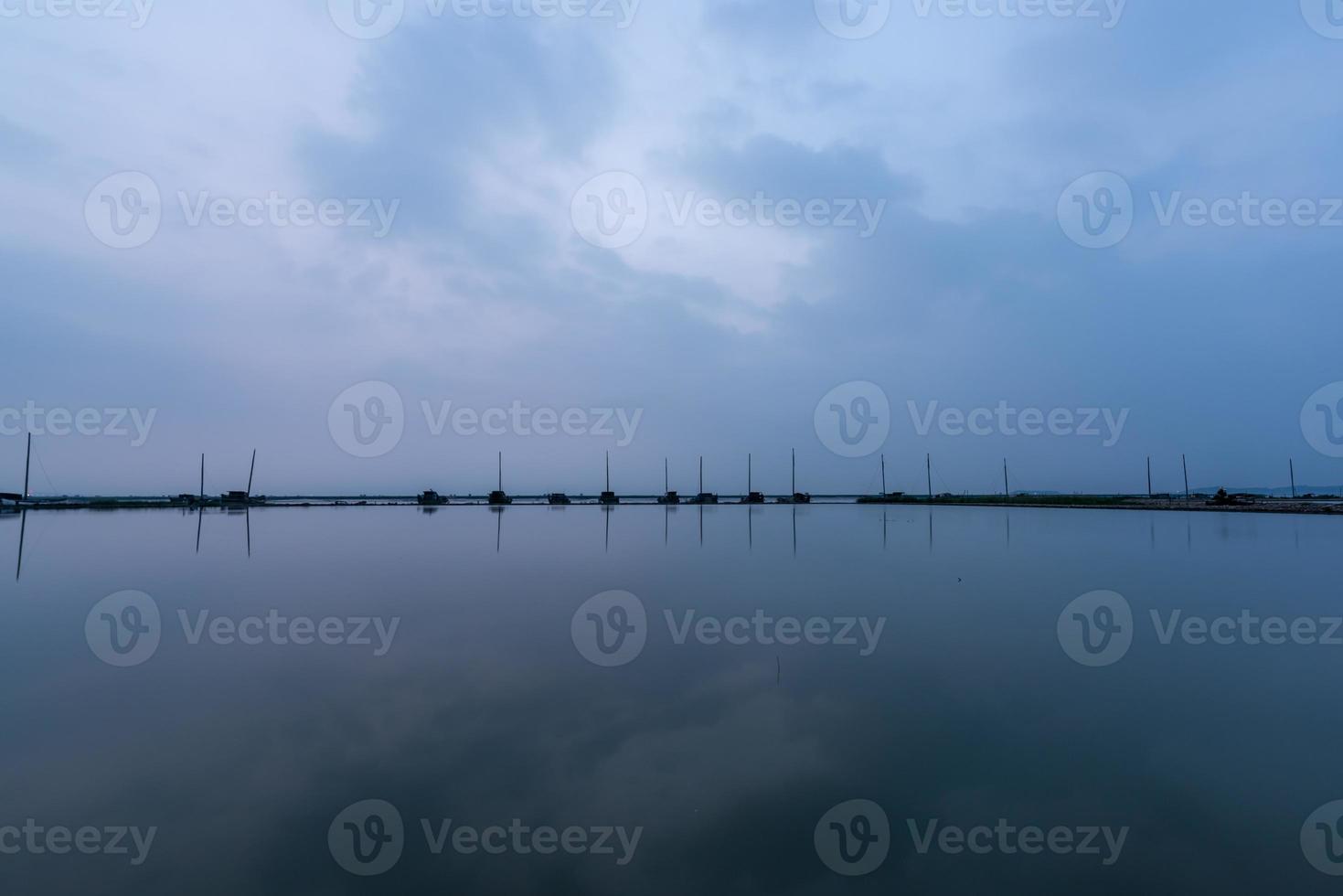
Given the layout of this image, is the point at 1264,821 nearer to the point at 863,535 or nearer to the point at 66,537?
the point at 863,535

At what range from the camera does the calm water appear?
3.78m

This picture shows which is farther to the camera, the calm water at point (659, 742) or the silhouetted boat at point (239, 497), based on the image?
the silhouetted boat at point (239, 497)

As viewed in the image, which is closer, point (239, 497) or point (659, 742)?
point (659, 742)

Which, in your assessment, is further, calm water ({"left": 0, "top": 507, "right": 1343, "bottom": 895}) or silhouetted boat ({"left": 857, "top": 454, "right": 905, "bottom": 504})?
silhouetted boat ({"left": 857, "top": 454, "right": 905, "bottom": 504})

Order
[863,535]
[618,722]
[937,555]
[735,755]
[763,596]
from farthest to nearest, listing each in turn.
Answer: [863,535] → [937,555] → [763,596] → [618,722] → [735,755]

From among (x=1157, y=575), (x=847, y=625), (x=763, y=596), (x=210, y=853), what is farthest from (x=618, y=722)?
(x=1157, y=575)

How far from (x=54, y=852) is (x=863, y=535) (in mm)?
24560

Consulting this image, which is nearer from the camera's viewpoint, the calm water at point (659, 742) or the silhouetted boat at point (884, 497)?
the calm water at point (659, 742)

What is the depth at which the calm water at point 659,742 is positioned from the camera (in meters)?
3.78

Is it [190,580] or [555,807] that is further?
[190,580]

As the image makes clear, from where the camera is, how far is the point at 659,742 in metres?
5.37

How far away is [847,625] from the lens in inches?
363

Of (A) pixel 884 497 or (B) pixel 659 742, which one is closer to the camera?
(B) pixel 659 742

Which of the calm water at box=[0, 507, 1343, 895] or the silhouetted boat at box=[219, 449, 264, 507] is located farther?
the silhouetted boat at box=[219, 449, 264, 507]
